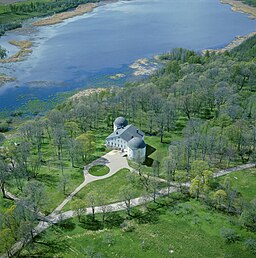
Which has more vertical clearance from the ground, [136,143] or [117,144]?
[136,143]

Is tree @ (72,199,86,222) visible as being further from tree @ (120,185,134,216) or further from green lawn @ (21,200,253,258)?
tree @ (120,185,134,216)

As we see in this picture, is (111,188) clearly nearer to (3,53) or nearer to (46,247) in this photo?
(46,247)

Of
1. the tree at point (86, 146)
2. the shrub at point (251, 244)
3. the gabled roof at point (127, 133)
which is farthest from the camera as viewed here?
the gabled roof at point (127, 133)

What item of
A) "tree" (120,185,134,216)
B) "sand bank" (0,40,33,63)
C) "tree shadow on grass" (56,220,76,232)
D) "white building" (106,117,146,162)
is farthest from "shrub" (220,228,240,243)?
"sand bank" (0,40,33,63)

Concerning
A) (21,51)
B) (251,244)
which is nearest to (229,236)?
(251,244)

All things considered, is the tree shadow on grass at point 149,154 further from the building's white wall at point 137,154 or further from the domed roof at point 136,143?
the domed roof at point 136,143

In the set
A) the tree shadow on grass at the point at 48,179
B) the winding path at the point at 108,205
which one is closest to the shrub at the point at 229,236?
the winding path at the point at 108,205
